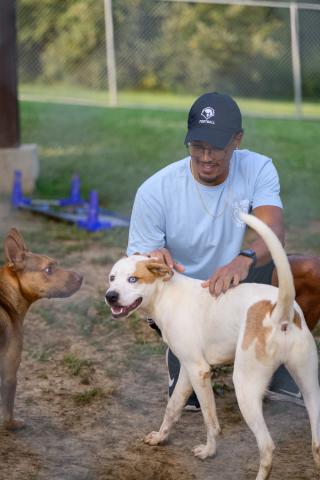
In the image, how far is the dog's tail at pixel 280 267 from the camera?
9.80ft

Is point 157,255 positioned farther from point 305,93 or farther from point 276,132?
point 305,93

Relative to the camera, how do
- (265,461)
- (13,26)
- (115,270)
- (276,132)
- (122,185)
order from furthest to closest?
(276,132) < (122,185) < (13,26) < (115,270) < (265,461)

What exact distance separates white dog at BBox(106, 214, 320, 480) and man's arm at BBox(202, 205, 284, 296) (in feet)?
0.13

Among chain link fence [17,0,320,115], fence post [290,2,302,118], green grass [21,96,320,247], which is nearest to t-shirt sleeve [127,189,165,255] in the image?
green grass [21,96,320,247]

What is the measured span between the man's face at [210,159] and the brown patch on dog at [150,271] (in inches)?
19.8

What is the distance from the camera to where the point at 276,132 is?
1439cm

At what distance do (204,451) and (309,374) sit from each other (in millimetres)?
670

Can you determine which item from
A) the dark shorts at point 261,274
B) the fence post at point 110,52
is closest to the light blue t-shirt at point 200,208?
the dark shorts at point 261,274

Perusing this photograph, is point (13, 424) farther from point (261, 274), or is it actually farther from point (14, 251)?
point (261, 274)

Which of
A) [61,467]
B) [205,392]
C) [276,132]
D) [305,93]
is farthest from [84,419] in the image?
[305,93]

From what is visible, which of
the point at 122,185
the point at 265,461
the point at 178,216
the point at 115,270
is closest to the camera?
the point at 265,461

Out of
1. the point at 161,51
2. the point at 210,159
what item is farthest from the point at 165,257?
the point at 161,51

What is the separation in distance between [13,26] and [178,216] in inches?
216

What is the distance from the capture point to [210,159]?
377 cm
